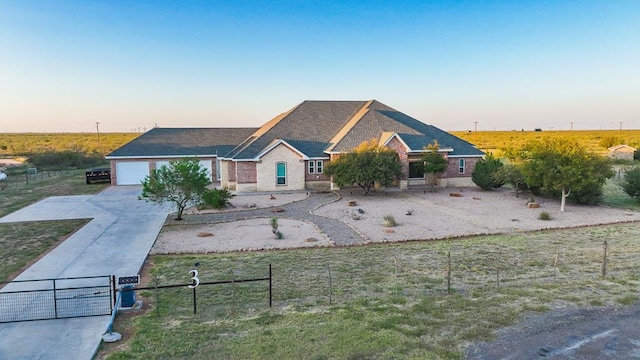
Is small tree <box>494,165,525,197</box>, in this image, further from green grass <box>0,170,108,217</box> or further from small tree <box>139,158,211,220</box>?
green grass <box>0,170,108,217</box>

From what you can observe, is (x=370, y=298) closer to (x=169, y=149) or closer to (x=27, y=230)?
(x=27, y=230)

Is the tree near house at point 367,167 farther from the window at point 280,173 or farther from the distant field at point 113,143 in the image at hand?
the distant field at point 113,143

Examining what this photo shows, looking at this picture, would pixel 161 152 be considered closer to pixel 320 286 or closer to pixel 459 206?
pixel 459 206

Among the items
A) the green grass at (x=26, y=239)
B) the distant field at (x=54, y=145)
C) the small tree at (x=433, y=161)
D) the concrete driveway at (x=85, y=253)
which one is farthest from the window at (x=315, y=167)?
the distant field at (x=54, y=145)

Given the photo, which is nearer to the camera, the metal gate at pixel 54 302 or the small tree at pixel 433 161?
the metal gate at pixel 54 302

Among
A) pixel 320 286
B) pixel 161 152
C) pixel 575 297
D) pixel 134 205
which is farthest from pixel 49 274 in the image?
pixel 161 152

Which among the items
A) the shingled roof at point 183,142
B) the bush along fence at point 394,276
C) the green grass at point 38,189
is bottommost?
the bush along fence at point 394,276
